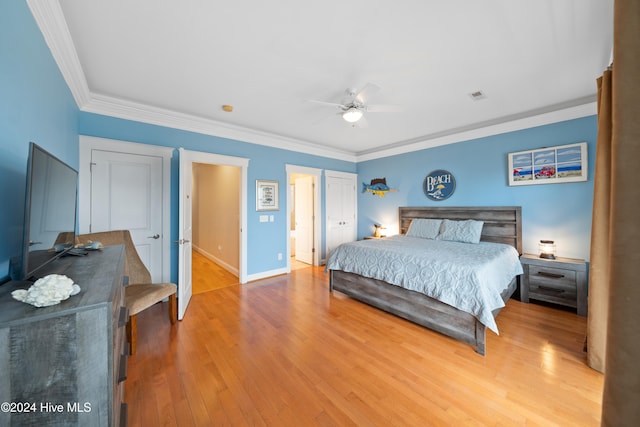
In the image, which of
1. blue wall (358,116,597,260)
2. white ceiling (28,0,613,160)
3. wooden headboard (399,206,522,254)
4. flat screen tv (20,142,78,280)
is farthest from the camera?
wooden headboard (399,206,522,254)

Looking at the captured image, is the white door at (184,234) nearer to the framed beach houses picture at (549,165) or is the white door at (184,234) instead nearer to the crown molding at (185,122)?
the crown molding at (185,122)

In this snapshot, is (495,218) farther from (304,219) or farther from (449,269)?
(304,219)

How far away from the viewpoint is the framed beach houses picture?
310 cm

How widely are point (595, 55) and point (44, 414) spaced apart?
4.14m

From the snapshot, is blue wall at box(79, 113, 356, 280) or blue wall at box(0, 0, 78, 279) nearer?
blue wall at box(0, 0, 78, 279)

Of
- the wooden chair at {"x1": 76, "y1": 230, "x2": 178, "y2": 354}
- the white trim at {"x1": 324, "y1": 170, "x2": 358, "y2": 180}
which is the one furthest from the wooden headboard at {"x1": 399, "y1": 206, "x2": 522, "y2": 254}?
the wooden chair at {"x1": 76, "y1": 230, "x2": 178, "y2": 354}

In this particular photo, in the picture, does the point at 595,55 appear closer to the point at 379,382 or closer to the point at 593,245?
the point at 593,245

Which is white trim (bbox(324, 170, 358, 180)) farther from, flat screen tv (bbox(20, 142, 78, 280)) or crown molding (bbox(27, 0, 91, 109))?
flat screen tv (bbox(20, 142, 78, 280))

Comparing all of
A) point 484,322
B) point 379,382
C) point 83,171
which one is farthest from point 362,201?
point 83,171

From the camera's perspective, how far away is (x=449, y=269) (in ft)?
7.79

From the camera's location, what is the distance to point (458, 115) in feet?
11.5

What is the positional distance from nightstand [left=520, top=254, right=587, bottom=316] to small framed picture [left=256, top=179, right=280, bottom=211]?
3.85 meters

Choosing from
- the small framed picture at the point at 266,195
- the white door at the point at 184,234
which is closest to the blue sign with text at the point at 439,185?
the small framed picture at the point at 266,195

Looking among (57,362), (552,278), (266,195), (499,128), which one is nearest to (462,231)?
(552,278)
